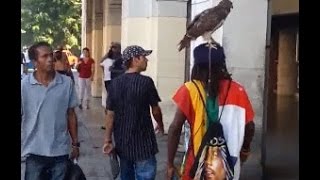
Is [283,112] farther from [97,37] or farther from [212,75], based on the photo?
[212,75]

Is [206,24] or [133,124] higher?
[206,24]

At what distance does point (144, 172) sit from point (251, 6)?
3348 millimetres

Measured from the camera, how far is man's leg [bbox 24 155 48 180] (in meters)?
5.36

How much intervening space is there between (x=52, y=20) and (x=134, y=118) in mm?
50881

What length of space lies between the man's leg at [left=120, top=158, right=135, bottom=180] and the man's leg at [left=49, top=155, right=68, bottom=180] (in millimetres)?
574

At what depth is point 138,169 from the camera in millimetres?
5730

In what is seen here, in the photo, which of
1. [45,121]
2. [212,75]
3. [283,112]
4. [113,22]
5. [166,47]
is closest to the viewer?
[212,75]

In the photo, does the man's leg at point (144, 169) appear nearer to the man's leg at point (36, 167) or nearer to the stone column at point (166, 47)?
the man's leg at point (36, 167)

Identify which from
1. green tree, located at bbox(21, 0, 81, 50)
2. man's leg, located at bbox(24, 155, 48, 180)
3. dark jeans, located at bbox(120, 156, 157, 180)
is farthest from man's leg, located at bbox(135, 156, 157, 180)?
green tree, located at bbox(21, 0, 81, 50)

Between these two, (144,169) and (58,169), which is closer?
(58,169)

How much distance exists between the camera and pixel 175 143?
486cm

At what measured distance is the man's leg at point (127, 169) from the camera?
18.9 feet

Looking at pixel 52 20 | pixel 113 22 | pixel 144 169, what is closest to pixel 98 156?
pixel 144 169

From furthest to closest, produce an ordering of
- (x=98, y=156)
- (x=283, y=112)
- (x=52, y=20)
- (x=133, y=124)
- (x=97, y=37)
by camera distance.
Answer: (x=52, y=20), (x=97, y=37), (x=283, y=112), (x=98, y=156), (x=133, y=124)
